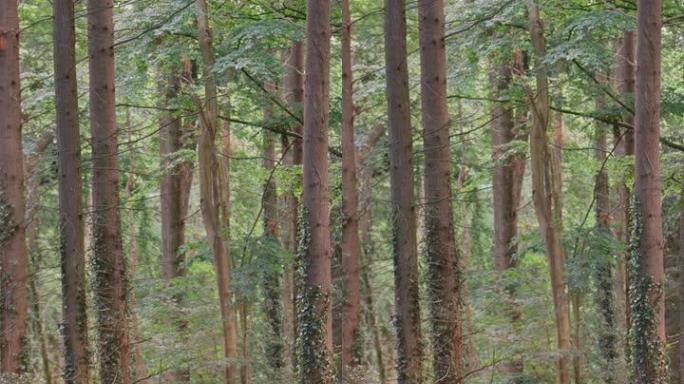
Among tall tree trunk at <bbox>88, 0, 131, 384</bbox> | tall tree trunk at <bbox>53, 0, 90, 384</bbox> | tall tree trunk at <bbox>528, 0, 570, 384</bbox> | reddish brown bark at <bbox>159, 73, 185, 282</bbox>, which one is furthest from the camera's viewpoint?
reddish brown bark at <bbox>159, 73, 185, 282</bbox>

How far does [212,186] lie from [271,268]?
6.99 feet

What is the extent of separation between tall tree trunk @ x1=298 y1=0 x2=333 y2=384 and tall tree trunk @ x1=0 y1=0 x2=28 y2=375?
397 centimetres

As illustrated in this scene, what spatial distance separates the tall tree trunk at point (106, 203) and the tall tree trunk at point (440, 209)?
425cm

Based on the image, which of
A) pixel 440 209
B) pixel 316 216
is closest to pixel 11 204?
pixel 316 216

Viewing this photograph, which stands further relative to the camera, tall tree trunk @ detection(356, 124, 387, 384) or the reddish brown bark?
the reddish brown bark

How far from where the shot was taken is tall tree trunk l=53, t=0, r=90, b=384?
13.1 m

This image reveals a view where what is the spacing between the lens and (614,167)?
661 inches

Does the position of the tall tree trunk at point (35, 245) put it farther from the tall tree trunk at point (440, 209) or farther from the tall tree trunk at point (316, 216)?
the tall tree trunk at point (440, 209)

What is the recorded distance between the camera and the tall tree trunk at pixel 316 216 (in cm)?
1286

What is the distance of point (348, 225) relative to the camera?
51.2ft

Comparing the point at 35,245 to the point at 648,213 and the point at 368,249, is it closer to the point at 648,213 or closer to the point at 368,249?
the point at 368,249

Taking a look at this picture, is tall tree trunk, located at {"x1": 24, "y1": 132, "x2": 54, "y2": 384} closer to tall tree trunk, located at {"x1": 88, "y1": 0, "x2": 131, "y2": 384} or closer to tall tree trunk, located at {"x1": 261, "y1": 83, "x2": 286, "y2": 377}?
tall tree trunk, located at {"x1": 261, "y1": 83, "x2": 286, "y2": 377}

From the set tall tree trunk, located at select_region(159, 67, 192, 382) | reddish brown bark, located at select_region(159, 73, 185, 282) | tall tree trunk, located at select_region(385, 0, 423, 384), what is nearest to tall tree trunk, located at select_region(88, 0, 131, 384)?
tall tree trunk, located at select_region(385, 0, 423, 384)

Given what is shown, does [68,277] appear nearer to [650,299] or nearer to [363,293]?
[650,299]
